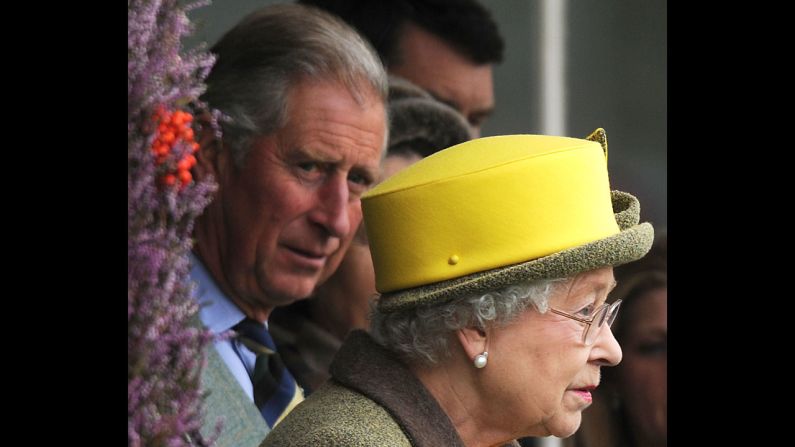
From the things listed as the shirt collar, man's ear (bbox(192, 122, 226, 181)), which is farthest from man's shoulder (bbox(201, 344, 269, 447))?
man's ear (bbox(192, 122, 226, 181))

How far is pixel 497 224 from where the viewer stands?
9.55 feet

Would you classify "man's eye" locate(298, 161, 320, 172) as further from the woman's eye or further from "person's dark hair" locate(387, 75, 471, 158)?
the woman's eye

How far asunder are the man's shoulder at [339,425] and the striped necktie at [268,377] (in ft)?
3.40

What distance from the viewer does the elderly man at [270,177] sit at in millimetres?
3814

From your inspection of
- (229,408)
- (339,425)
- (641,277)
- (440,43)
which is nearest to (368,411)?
(339,425)

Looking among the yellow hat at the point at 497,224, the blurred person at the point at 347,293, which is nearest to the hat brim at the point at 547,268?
the yellow hat at the point at 497,224

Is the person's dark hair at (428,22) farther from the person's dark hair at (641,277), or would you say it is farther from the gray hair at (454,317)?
the gray hair at (454,317)

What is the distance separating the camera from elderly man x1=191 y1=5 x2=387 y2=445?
12.5 ft

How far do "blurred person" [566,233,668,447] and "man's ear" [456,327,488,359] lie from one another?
1969 mm

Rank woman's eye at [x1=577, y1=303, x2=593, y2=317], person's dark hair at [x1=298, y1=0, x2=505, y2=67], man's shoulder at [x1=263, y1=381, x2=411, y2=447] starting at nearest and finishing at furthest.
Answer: man's shoulder at [x1=263, y1=381, x2=411, y2=447] → woman's eye at [x1=577, y1=303, x2=593, y2=317] → person's dark hair at [x1=298, y1=0, x2=505, y2=67]
